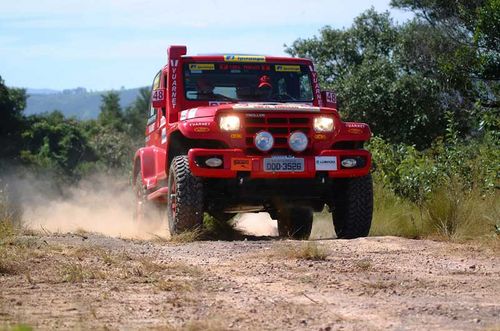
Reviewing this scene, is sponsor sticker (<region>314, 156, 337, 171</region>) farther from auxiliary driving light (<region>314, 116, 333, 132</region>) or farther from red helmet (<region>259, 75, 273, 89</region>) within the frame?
red helmet (<region>259, 75, 273, 89</region>)

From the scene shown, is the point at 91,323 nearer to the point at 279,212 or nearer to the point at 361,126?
the point at 361,126

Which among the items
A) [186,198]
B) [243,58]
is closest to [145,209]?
[243,58]

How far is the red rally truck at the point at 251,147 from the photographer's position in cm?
944

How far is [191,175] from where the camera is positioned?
371 inches

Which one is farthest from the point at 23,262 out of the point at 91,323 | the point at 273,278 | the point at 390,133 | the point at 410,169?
the point at 390,133

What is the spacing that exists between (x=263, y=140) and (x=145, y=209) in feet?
10.8

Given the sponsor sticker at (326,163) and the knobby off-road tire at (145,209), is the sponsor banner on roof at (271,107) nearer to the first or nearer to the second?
the sponsor sticker at (326,163)

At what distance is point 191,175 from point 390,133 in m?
11.2

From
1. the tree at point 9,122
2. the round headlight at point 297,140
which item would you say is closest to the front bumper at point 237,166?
the round headlight at point 297,140

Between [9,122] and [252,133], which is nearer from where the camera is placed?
[252,133]

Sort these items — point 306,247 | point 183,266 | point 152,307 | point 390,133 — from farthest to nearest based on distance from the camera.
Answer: point 390,133
point 306,247
point 183,266
point 152,307

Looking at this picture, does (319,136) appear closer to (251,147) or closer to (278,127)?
(278,127)

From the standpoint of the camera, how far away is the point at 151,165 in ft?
39.3

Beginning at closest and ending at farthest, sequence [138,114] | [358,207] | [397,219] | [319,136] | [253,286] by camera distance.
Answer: [253,286], [319,136], [358,207], [397,219], [138,114]
